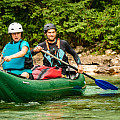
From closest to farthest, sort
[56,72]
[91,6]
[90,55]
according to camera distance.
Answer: [56,72], [90,55], [91,6]

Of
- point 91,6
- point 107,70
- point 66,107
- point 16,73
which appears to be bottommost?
point 107,70

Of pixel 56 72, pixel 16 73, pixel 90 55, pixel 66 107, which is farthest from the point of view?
pixel 90 55

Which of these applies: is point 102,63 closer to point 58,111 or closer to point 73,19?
point 73,19

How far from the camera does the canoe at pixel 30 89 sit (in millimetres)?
4836

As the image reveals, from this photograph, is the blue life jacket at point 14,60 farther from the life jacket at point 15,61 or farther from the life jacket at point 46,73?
the life jacket at point 46,73

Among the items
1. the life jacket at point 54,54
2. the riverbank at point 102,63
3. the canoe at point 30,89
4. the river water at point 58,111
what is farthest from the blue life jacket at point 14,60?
the riverbank at point 102,63

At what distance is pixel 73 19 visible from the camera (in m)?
14.3

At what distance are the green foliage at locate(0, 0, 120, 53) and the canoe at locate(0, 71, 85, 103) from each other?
309 inches

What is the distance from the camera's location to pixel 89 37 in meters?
14.3

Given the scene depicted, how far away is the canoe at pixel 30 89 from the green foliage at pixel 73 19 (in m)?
7.84

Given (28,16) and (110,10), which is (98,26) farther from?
(28,16)

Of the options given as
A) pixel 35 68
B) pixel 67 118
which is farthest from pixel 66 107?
pixel 35 68

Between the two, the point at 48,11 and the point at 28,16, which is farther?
the point at 28,16

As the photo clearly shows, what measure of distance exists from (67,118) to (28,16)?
481 inches
